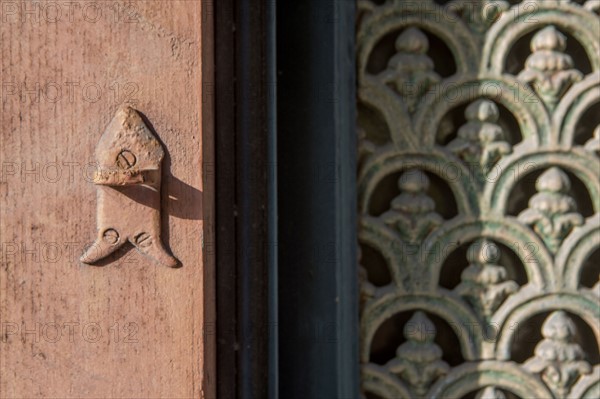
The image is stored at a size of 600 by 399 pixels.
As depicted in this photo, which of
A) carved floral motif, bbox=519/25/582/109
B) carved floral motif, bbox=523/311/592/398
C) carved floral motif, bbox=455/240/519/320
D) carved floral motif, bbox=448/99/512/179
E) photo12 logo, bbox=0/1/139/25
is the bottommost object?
carved floral motif, bbox=523/311/592/398

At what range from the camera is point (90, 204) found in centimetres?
95

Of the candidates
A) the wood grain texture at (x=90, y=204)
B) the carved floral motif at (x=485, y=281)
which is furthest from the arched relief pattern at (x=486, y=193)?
the wood grain texture at (x=90, y=204)

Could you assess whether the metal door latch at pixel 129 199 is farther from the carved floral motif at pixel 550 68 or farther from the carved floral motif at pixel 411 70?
the carved floral motif at pixel 550 68

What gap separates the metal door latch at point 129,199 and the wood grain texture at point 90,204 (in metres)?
0.01

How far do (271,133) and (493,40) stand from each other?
0.35 meters

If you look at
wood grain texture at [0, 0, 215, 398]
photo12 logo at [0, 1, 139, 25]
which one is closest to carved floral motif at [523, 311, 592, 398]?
wood grain texture at [0, 0, 215, 398]

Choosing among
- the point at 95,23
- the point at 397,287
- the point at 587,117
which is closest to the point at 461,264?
the point at 397,287

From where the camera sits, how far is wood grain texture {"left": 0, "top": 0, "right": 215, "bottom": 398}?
3.10 ft

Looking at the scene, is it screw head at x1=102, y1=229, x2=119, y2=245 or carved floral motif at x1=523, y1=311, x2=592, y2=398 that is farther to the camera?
carved floral motif at x1=523, y1=311, x2=592, y2=398

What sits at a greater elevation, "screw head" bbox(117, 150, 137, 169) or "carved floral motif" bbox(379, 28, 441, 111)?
"carved floral motif" bbox(379, 28, 441, 111)

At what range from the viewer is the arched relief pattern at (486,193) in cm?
107

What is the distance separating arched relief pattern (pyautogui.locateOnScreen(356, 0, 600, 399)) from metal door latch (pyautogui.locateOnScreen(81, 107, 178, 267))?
0.30 metres

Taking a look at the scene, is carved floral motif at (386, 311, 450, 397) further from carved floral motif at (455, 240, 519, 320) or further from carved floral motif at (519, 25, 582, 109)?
carved floral motif at (519, 25, 582, 109)

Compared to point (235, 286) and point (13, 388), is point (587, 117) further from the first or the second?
point (13, 388)
